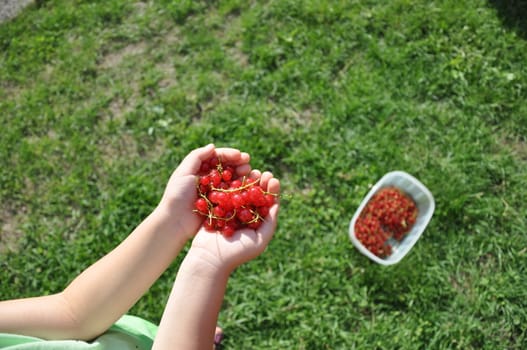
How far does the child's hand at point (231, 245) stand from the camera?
188 centimetres

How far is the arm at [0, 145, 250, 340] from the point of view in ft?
6.13

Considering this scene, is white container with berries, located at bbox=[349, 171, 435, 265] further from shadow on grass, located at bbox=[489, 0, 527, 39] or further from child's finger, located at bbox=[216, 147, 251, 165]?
shadow on grass, located at bbox=[489, 0, 527, 39]

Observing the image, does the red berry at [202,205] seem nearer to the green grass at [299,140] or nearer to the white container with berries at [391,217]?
the green grass at [299,140]

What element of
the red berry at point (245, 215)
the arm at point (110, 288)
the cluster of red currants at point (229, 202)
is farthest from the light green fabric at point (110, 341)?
the red berry at point (245, 215)

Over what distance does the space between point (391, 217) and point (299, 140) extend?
88 cm

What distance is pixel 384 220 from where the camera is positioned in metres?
3.15

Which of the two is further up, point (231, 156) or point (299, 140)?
point (231, 156)

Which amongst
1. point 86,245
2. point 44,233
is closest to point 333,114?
point 86,245

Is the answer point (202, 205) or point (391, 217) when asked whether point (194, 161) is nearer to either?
point (202, 205)

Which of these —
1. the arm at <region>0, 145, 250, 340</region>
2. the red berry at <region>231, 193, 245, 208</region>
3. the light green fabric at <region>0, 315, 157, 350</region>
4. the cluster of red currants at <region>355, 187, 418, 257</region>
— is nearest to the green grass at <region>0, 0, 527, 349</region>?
the cluster of red currants at <region>355, 187, 418, 257</region>

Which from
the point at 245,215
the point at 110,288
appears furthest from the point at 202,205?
the point at 110,288

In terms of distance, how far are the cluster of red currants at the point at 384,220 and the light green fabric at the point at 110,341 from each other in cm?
153

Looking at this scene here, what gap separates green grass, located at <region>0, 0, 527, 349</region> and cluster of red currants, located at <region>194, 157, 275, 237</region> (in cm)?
119

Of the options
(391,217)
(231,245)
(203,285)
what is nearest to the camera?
(203,285)
